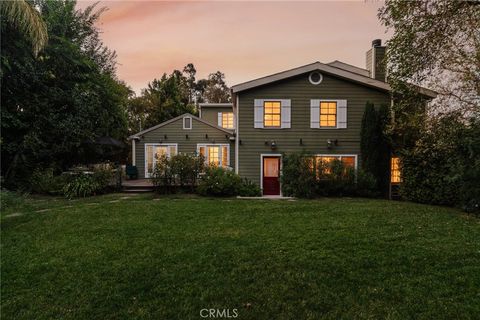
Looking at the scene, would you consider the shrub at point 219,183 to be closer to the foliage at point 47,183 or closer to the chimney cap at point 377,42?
the foliage at point 47,183

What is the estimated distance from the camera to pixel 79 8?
14648mm

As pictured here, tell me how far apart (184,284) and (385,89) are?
11.7m

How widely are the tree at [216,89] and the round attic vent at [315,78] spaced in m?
27.3

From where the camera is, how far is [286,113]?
11.7m

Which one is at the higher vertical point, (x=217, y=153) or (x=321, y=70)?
(x=321, y=70)

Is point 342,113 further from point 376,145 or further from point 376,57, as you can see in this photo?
point 376,57

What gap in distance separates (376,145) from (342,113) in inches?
80.4

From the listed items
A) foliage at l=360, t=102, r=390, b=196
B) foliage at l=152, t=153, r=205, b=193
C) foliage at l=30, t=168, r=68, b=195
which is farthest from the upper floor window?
foliage at l=30, t=168, r=68, b=195

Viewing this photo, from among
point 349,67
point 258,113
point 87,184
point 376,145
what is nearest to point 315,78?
point 258,113

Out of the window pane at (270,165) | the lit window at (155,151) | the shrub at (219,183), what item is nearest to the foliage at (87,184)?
the lit window at (155,151)

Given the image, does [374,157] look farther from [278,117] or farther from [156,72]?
[156,72]

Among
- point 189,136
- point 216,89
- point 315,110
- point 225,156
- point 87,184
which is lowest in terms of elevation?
point 87,184

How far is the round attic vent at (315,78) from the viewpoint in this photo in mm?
11602

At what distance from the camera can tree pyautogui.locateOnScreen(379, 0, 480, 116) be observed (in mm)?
6172
